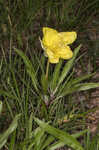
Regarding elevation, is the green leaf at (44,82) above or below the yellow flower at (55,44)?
below

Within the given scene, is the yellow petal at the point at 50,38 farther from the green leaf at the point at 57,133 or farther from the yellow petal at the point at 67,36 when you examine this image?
the green leaf at the point at 57,133

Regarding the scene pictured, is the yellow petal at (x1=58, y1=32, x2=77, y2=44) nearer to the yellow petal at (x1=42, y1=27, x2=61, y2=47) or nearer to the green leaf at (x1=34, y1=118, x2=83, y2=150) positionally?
the yellow petal at (x1=42, y1=27, x2=61, y2=47)

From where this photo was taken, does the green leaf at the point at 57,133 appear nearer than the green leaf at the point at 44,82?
Yes

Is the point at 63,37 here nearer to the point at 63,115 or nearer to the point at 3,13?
the point at 63,115

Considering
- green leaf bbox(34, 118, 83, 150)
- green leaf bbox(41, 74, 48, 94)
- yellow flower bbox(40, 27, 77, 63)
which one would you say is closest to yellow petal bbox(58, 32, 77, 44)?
yellow flower bbox(40, 27, 77, 63)

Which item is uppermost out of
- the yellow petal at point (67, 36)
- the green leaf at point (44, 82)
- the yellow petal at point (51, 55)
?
the yellow petal at point (67, 36)

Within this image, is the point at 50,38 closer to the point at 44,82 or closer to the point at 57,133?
the point at 44,82

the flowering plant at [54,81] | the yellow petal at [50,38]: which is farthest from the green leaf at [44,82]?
the yellow petal at [50,38]

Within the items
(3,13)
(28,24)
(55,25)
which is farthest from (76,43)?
(3,13)

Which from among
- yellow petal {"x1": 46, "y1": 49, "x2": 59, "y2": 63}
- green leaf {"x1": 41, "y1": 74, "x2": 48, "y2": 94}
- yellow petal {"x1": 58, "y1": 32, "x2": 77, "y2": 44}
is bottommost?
green leaf {"x1": 41, "y1": 74, "x2": 48, "y2": 94}

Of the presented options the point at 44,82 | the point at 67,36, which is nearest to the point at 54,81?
the point at 44,82
